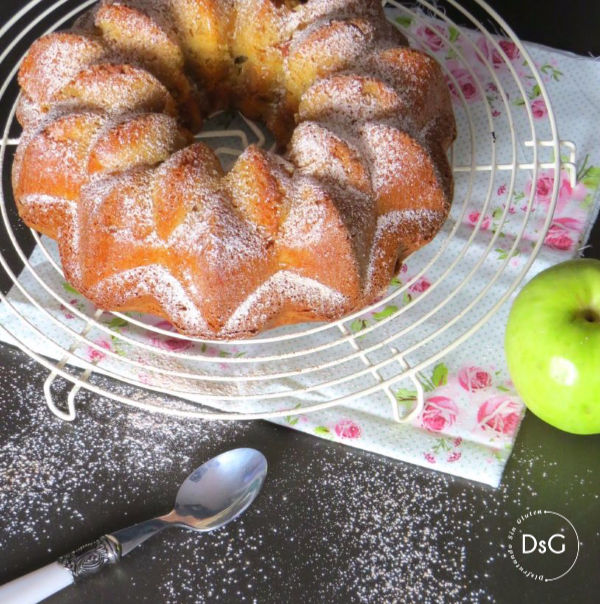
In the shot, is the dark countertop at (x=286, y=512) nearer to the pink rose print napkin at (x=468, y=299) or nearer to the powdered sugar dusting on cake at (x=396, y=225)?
the pink rose print napkin at (x=468, y=299)

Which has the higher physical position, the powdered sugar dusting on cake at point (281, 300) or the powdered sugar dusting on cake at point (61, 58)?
the powdered sugar dusting on cake at point (61, 58)

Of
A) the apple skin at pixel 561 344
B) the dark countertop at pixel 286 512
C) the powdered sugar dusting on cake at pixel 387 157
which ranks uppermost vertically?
the powdered sugar dusting on cake at pixel 387 157

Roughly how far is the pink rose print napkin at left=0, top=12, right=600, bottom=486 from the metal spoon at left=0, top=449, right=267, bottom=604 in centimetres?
12

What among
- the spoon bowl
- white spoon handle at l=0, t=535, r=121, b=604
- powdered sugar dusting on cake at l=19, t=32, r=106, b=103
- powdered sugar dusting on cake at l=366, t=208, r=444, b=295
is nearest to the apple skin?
powdered sugar dusting on cake at l=366, t=208, r=444, b=295

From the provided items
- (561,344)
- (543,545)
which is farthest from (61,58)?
(543,545)

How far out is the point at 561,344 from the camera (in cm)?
152

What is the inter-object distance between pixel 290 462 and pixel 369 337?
30 cm

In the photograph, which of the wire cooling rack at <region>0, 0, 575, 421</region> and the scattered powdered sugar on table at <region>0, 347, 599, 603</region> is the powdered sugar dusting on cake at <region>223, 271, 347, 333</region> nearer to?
the wire cooling rack at <region>0, 0, 575, 421</region>

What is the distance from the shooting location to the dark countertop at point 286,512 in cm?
159

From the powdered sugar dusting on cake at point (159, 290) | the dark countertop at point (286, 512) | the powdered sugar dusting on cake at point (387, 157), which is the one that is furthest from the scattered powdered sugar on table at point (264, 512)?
the powdered sugar dusting on cake at point (387, 157)

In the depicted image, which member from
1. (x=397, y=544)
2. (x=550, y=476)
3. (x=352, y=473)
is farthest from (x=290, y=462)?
(x=550, y=476)

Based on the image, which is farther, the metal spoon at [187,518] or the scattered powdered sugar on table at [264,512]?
the scattered powdered sugar on table at [264,512]

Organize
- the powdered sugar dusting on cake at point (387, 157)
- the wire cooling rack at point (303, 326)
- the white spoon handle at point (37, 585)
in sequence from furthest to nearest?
the wire cooling rack at point (303, 326) → the powdered sugar dusting on cake at point (387, 157) → the white spoon handle at point (37, 585)

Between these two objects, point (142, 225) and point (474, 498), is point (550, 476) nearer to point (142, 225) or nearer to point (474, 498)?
point (474, 498)
